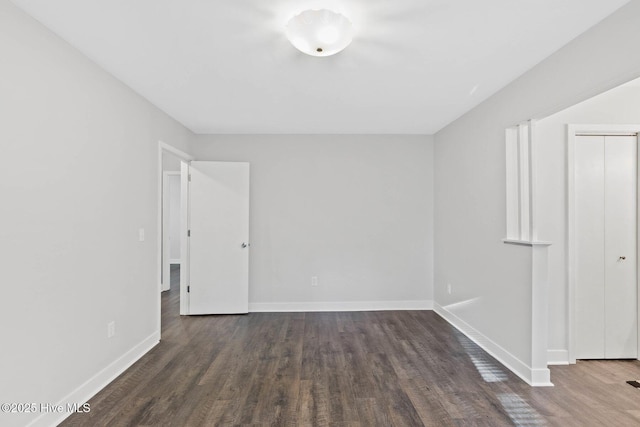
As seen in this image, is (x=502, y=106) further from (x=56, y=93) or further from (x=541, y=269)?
(x=56, y=93)

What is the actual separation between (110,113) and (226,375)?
239 cm

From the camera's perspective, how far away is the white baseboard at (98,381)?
1968 millimetres

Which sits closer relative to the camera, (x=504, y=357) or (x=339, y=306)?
(x=504, y=357)

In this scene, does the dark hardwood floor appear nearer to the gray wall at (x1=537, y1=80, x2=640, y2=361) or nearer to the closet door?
the closet door

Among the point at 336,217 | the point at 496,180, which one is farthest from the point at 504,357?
the point at 336,217

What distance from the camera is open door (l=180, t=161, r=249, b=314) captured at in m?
4.29

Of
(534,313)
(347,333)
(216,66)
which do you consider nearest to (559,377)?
(534,313)

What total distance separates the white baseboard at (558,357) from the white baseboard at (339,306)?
70.4 inches

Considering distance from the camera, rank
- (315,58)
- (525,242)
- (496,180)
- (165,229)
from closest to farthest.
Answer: (315,58), (525,242), (496,180), (165,229)

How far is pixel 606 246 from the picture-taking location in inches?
115

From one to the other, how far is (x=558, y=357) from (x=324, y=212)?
3.01 meters

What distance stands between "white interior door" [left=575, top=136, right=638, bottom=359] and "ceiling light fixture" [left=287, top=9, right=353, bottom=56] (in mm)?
2484

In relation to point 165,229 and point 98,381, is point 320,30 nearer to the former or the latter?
point 98,381

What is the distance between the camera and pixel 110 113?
2.62 metres
